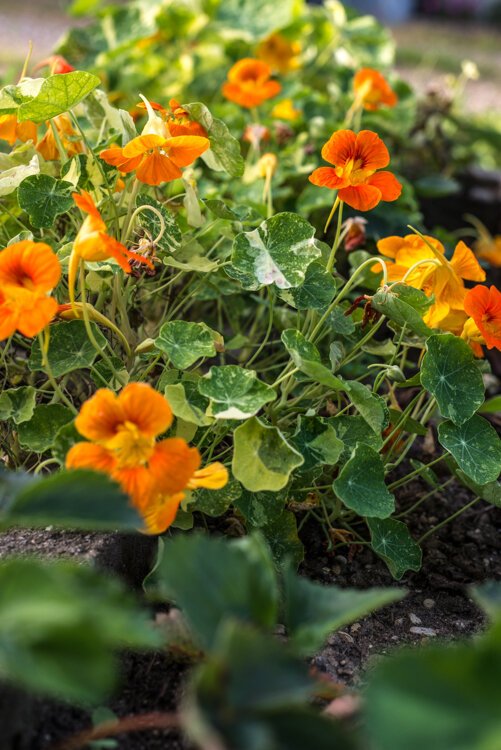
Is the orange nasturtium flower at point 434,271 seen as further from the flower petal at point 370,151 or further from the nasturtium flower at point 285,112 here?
the nasturtium flower at point 285,112

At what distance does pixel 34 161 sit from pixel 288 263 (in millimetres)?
389

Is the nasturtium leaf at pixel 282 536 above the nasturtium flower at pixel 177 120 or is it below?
below

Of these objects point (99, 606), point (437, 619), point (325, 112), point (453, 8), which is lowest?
point (453, 8)

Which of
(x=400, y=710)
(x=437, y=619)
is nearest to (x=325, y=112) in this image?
(x=437, y=619)

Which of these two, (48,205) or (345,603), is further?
(48,205)

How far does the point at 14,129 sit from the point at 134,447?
61 cm

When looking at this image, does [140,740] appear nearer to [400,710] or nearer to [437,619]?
[400,710]

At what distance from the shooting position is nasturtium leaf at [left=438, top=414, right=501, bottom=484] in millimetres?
1174

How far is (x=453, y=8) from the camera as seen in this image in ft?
28.9

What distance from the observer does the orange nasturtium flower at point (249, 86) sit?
5.92 feet

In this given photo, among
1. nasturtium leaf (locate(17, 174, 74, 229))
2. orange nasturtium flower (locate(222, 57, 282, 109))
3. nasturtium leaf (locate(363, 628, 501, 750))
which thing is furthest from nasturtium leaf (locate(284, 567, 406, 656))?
orange nasturtium flower (locate(222, 57, 282, 109))

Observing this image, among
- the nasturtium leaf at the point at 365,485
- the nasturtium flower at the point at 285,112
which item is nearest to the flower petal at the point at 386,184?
the nasturtium leaf at the point at 365,485

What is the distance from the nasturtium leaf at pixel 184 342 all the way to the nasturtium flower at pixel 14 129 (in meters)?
0.38

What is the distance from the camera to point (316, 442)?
115 cm
